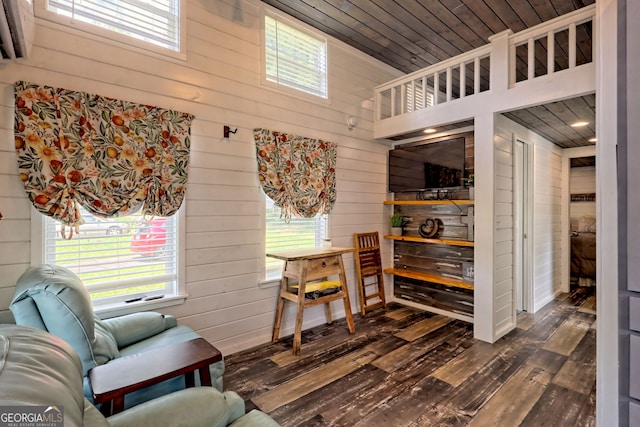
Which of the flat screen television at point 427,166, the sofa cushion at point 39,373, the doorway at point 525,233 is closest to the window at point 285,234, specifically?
the flat screen television at point 427,166

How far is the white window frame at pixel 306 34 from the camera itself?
9.86 ft

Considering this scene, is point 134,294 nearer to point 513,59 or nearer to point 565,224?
point 513,59

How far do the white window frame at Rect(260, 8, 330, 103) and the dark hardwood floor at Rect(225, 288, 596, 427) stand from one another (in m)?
2.55

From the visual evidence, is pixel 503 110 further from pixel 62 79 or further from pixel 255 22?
pixel 62 79

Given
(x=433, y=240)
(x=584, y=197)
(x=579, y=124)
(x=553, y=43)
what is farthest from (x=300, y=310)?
(x=584, y=197)

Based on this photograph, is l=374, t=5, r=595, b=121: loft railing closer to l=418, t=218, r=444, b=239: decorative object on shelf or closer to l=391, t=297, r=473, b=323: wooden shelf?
l=418, t=218, r=444, b=239: decorative object on shelf

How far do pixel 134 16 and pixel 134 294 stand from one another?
2110 mm

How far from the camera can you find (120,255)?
2.31 metres

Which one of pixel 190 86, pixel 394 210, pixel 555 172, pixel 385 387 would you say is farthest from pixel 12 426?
pixel 555 172

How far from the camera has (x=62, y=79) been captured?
2.04 meters

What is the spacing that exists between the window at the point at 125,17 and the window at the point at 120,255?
130cm

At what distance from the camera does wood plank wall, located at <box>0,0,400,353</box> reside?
75.9 inches

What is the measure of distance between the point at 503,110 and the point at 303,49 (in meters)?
2.13

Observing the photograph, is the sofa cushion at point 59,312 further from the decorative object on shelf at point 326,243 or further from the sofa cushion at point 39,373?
the decorative object on shelf at point 326,243
